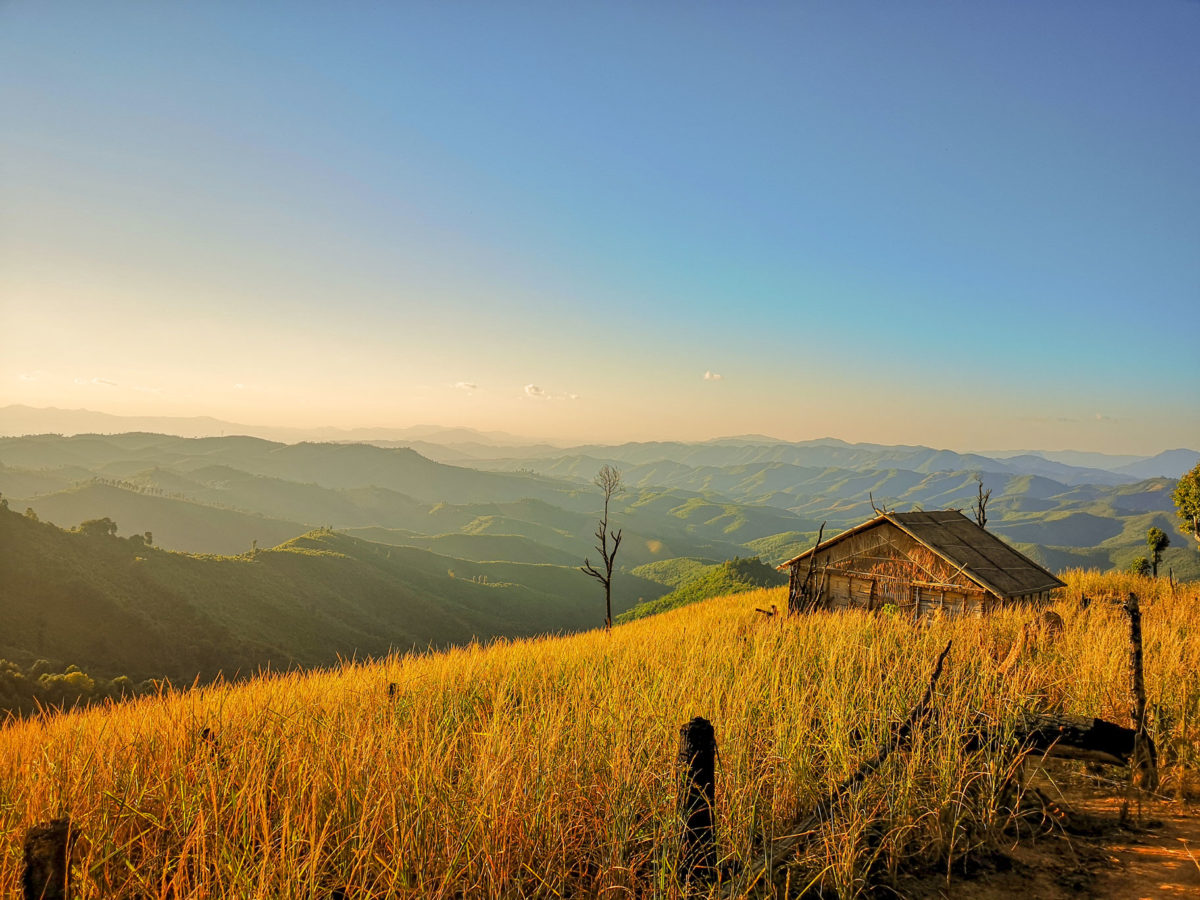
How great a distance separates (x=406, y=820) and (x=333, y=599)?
101544mm

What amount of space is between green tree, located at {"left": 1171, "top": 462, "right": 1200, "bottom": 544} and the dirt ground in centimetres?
2534

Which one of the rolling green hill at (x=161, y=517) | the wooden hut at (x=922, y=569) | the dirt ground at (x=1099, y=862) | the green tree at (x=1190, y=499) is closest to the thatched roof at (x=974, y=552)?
the wooden hut at (x=922, y=569)

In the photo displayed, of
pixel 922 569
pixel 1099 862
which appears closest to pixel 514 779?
pixel 1099 862

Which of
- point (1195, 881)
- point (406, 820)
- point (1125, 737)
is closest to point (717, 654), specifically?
point (1125, 737)

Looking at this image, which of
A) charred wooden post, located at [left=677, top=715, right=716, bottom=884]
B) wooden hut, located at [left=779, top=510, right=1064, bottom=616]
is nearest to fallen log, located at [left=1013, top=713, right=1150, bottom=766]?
charred wooden post, located at [left=677, top=715, right=716, bottom=884]

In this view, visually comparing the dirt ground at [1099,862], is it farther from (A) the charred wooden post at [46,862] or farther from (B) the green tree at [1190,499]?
(B) the green tree at [1190,499]

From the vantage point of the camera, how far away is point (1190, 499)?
22.1 meters

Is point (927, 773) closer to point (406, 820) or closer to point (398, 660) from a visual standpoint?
point (406, 820)

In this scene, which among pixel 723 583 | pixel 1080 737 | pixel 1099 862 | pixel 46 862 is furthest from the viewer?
pixel 723 583

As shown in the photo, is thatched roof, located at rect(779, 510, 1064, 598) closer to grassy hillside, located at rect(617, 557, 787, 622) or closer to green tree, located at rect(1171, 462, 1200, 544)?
green tree, located at rect(1171, 462, 1200, 544)

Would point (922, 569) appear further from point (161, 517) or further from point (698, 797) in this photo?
point (161, 517)

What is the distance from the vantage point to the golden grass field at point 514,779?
8.13 ft

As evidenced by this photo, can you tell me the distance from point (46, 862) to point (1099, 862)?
5.00m

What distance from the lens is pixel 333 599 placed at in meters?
91.0
